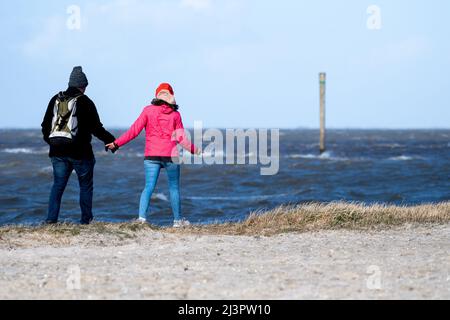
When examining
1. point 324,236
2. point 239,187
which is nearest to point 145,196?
point 324,236

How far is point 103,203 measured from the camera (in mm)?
17828

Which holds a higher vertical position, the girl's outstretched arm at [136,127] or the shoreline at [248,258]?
the girl's outstretched arm at [136,127]

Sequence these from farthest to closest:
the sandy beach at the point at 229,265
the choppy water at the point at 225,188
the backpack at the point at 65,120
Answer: the choppy water at the point at 225,188 → the backpack at the point at 65,120 → the sandy beach at the point at 229,265

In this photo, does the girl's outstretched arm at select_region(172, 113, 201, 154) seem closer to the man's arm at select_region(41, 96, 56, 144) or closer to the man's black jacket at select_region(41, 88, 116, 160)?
the man's black jacket at select_region(41, 88, 116, 160)

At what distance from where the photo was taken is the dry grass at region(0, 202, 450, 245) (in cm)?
810

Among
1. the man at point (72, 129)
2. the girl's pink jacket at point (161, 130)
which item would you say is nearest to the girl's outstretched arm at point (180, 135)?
the girl's pink jacket at point (161, 130)

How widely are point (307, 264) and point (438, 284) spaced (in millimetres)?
1265

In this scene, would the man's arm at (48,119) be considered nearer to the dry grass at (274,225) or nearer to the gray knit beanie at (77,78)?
the gray knit beanie at (77,78)

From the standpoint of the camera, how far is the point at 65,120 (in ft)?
27.4

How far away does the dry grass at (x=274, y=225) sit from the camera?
810 cm

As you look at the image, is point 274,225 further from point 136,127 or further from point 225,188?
point 225,188

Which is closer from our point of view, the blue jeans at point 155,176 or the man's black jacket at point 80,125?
Result: the man's black jacket at point 80,125

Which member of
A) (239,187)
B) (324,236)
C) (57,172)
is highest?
(57,172)
